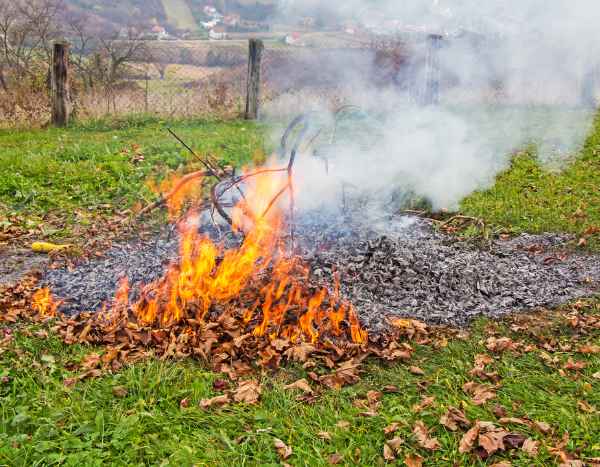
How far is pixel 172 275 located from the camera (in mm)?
4504

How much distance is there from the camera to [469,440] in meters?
3.04

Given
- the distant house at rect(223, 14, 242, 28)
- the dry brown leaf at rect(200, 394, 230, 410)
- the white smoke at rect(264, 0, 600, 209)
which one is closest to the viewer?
the dry brown leaf at rect(200, 394, 230, 410)

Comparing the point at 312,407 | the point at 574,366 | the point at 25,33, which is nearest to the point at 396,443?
the point at 312,407

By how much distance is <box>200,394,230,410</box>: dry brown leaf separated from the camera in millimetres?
3354

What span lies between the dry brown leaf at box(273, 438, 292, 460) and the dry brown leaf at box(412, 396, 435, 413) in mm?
815

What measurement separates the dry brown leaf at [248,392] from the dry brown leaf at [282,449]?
38 cm

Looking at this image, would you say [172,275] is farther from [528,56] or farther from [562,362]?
[528,56]

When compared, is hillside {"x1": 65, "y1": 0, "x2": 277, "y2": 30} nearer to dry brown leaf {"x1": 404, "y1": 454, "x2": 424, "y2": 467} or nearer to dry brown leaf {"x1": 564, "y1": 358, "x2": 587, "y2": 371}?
dry brown leaf {"x1": 564, "y1": 358, "x2": 587, "y2": 371}

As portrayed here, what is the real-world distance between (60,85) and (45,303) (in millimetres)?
7887

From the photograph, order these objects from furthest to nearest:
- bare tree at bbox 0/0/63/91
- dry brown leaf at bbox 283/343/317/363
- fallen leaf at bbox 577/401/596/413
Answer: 1. bare tree at bbox 0/0/63/91
2. dry brown leaf at bbox 283/343/317/363
3. fallen leaf at bbox 577/401/596/413

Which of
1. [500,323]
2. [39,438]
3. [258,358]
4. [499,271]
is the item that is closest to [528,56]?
[499,271]

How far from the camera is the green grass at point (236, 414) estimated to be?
2.99 metres

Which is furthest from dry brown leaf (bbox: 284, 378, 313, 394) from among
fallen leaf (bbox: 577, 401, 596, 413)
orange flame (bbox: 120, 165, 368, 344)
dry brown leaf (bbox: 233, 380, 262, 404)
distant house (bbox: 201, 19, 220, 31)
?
distant house (bbox: 201, 19, 220, 31)

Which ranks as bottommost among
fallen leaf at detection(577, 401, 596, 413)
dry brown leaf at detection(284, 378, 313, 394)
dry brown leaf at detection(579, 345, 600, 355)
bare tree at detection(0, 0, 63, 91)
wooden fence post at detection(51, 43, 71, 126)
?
dry brown leaf at detection(284, 378, 313, 394)
